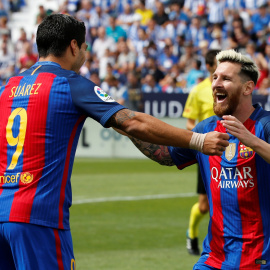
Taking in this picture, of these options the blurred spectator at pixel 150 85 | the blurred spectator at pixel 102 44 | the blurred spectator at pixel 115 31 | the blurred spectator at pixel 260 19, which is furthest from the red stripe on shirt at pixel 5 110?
the blurred spectator at pixel 115 31

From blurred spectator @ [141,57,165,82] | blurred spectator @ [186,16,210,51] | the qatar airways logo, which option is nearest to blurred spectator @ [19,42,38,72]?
blurred spectator @ [141,57,165,82]

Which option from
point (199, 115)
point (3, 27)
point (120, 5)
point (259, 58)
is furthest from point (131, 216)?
point (120, 5)

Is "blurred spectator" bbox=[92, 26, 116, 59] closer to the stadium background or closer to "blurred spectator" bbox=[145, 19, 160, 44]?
the stadium background

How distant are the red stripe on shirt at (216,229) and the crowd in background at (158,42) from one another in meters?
16.5

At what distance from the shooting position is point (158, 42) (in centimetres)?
2638

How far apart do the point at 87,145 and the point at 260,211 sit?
1702cm

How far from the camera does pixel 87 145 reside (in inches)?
849

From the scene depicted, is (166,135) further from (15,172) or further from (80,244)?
(80,244)

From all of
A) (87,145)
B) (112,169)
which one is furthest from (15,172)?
(87,145)

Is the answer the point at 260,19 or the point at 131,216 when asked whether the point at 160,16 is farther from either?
the point at 131,216

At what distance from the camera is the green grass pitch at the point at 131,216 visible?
884 centimetres

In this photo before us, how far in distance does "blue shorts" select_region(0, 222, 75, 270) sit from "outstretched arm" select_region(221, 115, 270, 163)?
3.99 feet

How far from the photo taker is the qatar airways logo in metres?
4.71

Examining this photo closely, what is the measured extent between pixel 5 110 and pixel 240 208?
1.63 m
